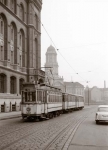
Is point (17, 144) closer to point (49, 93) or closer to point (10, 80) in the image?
point (49, 93)

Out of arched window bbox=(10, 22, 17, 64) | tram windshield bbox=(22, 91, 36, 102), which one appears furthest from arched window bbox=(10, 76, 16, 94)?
tram windshield bbox=(22, 91, 36, 102)

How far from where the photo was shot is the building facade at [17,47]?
119ft

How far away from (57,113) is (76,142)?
63.6 ft

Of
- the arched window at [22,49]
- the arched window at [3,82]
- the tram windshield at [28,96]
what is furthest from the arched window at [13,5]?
the tram windshield at [28,96]

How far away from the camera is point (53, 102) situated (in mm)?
26953

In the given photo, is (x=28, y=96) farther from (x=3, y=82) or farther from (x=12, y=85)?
(x=12, y=85)

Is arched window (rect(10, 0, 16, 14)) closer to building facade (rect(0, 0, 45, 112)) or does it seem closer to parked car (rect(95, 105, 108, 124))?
building facade (rect(0, 0, 45, 112))

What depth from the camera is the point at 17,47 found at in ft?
135

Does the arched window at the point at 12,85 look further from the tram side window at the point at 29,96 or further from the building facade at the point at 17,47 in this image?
the tram side window at the point at 29,96

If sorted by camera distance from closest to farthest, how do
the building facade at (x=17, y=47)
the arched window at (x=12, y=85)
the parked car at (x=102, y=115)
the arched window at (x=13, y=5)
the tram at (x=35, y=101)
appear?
the parked car at (x=102, y=115) < the tram at (x=35, y=101) < the building facade at (x=17, y=47) < the arched window at (x=12, y=85) < the arched window at (x=13, y=5)

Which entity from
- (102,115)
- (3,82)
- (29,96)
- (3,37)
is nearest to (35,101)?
(29,96)

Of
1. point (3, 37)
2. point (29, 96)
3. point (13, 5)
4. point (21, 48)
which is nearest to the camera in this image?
point (29, 96)

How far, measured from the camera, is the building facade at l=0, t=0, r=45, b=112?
119ft

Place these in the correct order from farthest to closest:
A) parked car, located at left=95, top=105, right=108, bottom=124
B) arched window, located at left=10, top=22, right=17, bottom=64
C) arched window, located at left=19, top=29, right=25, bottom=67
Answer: arched window, located at left=19, top=29, right=25, bottom=67, arched window, located at left=10, top=22, right=17, bottom=64, parked car, located at left=95, top=105, right=108, bottom=124
